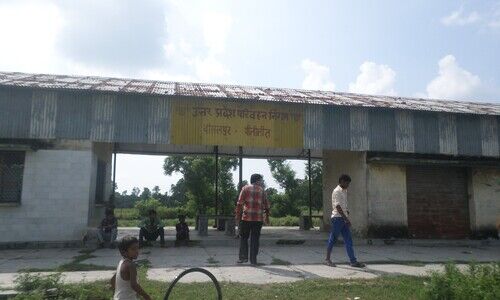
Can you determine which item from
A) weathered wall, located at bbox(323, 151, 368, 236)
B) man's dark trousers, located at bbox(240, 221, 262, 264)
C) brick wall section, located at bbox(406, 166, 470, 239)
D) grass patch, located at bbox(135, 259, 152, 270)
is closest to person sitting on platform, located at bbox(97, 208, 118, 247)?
grass patch, located at bbox(135, 259, 152, 270)

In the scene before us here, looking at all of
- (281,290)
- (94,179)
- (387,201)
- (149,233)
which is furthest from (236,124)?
(281,290)

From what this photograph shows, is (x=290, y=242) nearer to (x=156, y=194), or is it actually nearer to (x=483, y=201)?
(x=483, y=201)

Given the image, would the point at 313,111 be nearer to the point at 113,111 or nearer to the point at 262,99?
the point at 262,99

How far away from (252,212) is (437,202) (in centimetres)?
790

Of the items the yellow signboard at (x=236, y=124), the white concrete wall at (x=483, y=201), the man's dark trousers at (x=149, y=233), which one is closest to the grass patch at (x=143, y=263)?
the man's dark trousers at (x=149, y=233)

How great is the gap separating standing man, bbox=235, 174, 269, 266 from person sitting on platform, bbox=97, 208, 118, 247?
13.6 ft

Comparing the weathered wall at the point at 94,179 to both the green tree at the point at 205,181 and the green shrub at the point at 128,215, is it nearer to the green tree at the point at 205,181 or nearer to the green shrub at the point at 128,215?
the green shrub at the point at 128,215

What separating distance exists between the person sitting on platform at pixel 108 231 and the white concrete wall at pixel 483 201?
1088 centimetres

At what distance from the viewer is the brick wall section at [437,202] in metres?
13.0

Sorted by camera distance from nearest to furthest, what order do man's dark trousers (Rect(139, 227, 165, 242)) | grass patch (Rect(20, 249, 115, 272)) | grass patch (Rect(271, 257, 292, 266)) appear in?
grass patch (Rect(20, 249, 115, 272)), grass patch (Rect(271, 257, 292, 266)), man's dark trousers (Rect(139, 227, 165, 242))

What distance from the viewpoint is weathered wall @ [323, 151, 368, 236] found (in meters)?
12.8

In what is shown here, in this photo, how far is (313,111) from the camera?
12.7 meters

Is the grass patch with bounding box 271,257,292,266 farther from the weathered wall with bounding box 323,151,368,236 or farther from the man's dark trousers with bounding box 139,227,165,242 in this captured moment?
the weathered wall with bounding box 323,151,368,236

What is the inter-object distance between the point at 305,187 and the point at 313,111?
2979cm
